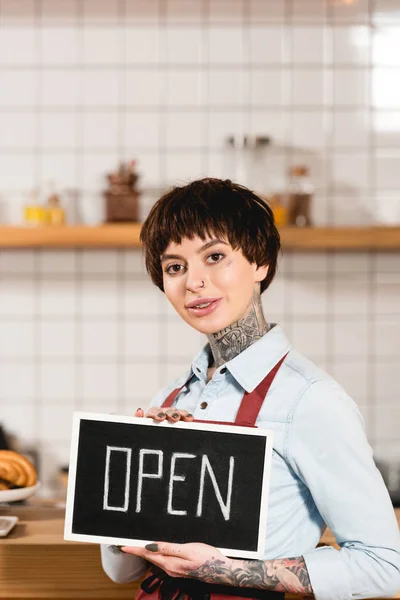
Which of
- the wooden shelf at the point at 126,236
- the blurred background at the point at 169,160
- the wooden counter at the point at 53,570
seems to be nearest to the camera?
the wooden counter at the point at 53,570

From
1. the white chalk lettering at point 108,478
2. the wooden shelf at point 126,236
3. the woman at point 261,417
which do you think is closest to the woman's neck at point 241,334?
the woman at point 261,417

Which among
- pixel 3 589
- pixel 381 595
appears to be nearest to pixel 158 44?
pixel 3 589

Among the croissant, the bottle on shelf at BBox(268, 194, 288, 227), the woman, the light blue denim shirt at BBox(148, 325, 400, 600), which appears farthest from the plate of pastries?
the bottle on shelf at BBox(268, 194, 288, 227)

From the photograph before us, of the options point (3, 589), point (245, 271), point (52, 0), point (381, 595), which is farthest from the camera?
point (52, 0)

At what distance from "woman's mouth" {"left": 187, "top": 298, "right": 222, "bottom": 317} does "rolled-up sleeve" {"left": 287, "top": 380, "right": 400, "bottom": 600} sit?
0.22 metres

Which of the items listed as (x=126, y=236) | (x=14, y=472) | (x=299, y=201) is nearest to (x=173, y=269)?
(x=14, y=472)

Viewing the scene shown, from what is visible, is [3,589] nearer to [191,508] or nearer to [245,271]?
[191,508]

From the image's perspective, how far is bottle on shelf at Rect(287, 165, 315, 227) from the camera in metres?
2.73

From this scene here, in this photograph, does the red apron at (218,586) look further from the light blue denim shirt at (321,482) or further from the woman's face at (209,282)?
the woman's face at (209,282)

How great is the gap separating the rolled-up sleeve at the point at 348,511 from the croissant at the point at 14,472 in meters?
0.70

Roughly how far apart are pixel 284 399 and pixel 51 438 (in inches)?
77.8

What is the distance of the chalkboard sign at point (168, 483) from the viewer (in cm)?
105

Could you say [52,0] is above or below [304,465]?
above

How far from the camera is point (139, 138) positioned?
9.32 feet
